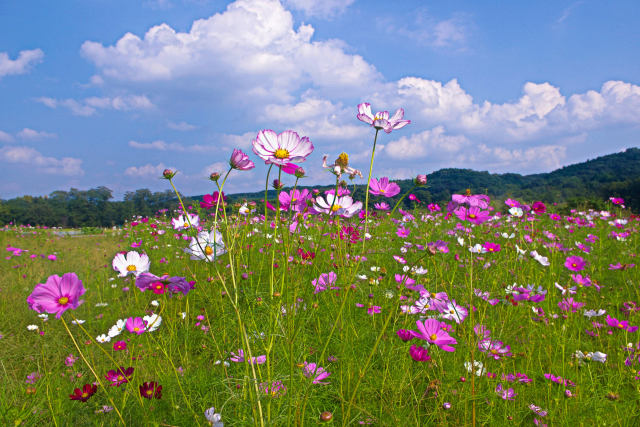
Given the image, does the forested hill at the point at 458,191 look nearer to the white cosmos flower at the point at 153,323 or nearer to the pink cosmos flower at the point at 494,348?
the pink cosmos flower at the point at 494,348

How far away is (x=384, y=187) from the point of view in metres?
1.22

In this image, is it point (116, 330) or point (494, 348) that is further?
point (116, 330)

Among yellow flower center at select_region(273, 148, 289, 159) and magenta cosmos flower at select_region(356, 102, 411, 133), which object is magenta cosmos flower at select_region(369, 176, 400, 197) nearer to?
magenta cosmos flower at select_region(356, 102, 411, 133)

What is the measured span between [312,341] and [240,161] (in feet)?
3.37

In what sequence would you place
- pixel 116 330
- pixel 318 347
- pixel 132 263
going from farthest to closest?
pixel 116 330 < pixel 318 347 < pixel 132 263

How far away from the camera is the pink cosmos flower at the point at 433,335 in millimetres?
995

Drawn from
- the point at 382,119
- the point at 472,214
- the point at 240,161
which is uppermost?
the point at 382,119

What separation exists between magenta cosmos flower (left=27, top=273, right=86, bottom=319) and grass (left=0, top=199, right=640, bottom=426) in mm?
260

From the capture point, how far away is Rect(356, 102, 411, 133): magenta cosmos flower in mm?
1008

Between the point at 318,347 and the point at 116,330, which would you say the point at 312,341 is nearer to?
the point at 318,347

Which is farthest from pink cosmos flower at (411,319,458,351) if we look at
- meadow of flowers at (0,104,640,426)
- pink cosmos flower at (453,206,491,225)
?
pink cosmos flower at (453,206,491,225)

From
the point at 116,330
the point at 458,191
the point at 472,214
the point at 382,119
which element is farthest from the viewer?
the point at 458,191

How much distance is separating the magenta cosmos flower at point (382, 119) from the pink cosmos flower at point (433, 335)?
1.95ft

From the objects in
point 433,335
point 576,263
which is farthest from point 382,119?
point 576,263
